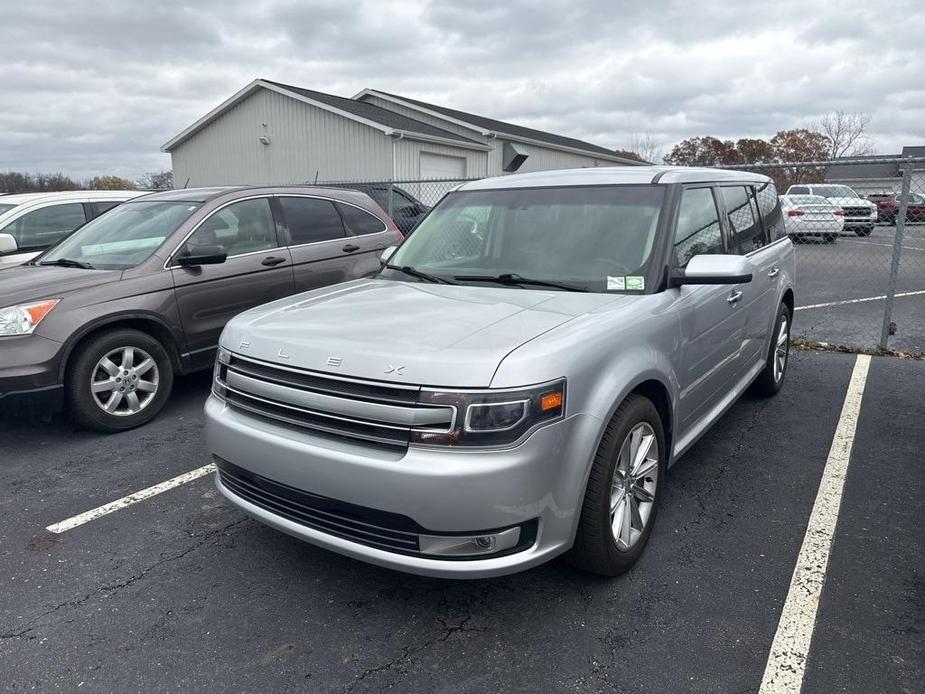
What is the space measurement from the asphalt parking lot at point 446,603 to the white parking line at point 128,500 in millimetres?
62

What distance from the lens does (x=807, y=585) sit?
2820 mm

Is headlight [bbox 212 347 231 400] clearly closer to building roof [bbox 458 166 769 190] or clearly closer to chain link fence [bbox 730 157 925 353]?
building roof [bbox 458 166 769 190]

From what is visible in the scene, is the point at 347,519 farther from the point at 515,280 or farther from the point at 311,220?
the point at 311,220

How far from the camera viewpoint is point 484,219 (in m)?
3.87

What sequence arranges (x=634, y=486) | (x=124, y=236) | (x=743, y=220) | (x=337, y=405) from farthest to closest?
(x=124, y=236)
(x=743, y=220)
(x=634, y=486)
(x=337, y=405)

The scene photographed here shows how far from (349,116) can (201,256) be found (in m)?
14.9

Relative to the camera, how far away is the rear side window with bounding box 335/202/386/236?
6320 millimetres

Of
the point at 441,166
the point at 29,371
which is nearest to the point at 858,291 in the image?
the point at 29,371

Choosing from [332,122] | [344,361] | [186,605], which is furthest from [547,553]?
[332,122]

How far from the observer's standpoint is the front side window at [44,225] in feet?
22.7

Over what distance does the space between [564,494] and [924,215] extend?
10.7 m

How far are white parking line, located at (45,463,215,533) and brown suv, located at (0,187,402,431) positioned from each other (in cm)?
105

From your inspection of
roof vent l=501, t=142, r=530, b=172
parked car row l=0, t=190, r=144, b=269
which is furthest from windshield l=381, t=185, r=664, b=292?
roof vent l=501, t=142, r=530, b=172

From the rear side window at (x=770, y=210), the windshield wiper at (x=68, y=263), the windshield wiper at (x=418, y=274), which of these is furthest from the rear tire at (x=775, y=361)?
the windshield wiper at (x=68, y=263)
